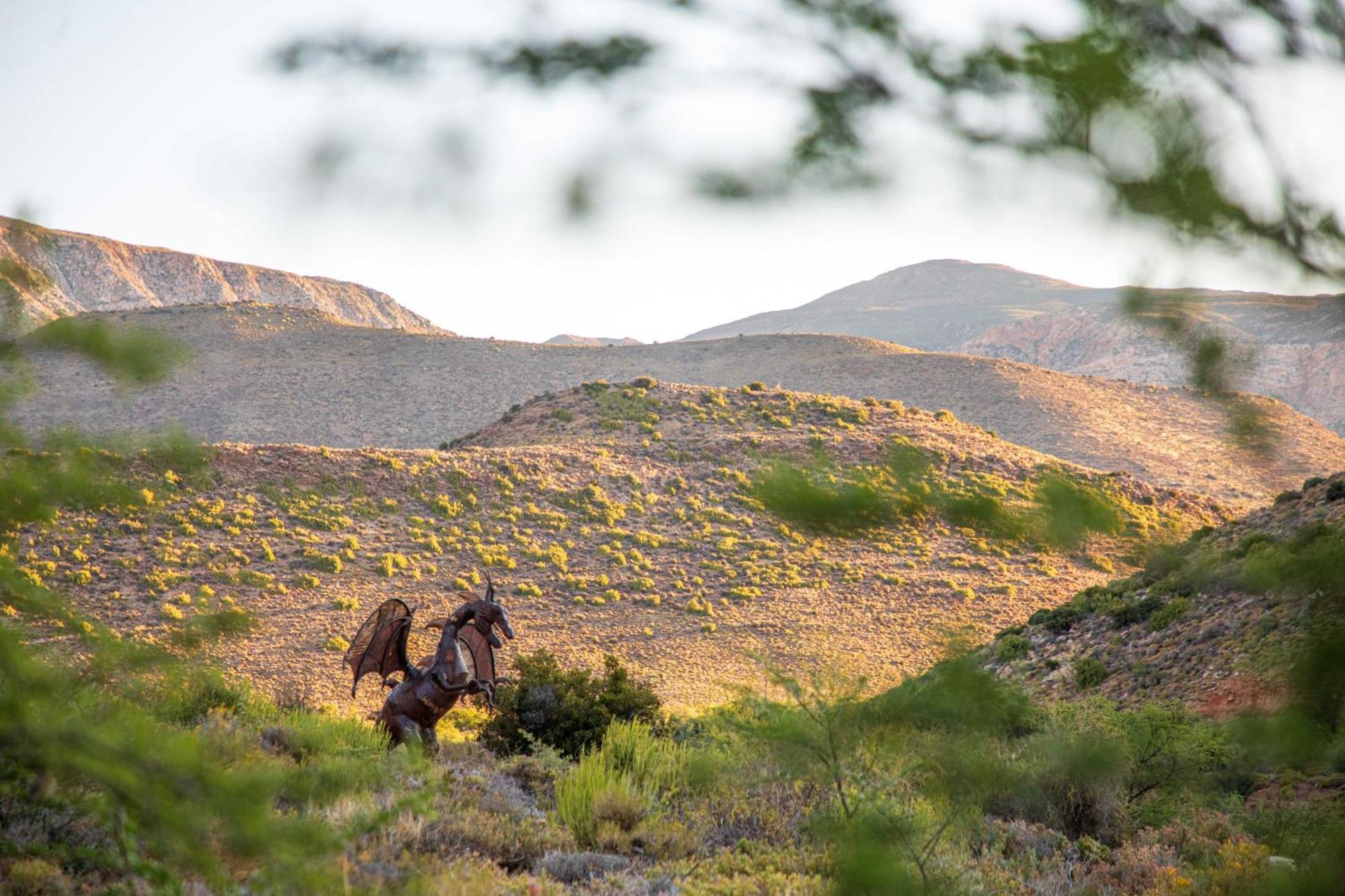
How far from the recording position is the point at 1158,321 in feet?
5.97

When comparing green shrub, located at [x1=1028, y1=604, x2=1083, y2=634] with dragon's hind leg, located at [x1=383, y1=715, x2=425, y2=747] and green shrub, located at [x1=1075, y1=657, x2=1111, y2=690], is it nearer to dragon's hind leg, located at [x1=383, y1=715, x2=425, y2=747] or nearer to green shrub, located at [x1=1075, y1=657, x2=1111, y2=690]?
green shrub, located at [x1=1075, y1=657, x2=1111, y2=690]

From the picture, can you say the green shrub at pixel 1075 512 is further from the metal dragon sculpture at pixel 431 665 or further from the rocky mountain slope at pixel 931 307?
the rocky mountain slope at pixel 931 307

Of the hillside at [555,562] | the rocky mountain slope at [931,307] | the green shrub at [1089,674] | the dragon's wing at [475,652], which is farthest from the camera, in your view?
the rocky mountain slope at [931,307]

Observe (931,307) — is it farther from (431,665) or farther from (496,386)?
(431,665)

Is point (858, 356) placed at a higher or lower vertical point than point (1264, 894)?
higher

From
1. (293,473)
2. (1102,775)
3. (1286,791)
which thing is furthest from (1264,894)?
(293,473)

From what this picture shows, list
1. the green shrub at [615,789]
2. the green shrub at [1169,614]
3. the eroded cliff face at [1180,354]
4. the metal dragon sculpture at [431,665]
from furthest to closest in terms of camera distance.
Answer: the green shrub at [1169,614]
the metal dragon sculpture at [431,665]
the green shrub at [615,789]
the eroded cliff face at [1180,354]

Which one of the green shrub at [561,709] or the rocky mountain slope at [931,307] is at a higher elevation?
the rocky mountain slope at [931,307]

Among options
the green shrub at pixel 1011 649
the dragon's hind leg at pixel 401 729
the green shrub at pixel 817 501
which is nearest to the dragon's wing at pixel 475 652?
the dragon's hind leg at pixel 401 729

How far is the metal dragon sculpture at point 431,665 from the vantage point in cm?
922

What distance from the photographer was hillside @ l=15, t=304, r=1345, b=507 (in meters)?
53.7

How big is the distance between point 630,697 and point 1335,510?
10.1 m

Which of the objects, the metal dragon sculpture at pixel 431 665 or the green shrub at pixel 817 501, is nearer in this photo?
the green shrub at pixel 817 501

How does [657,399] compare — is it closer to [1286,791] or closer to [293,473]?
[293,473]
